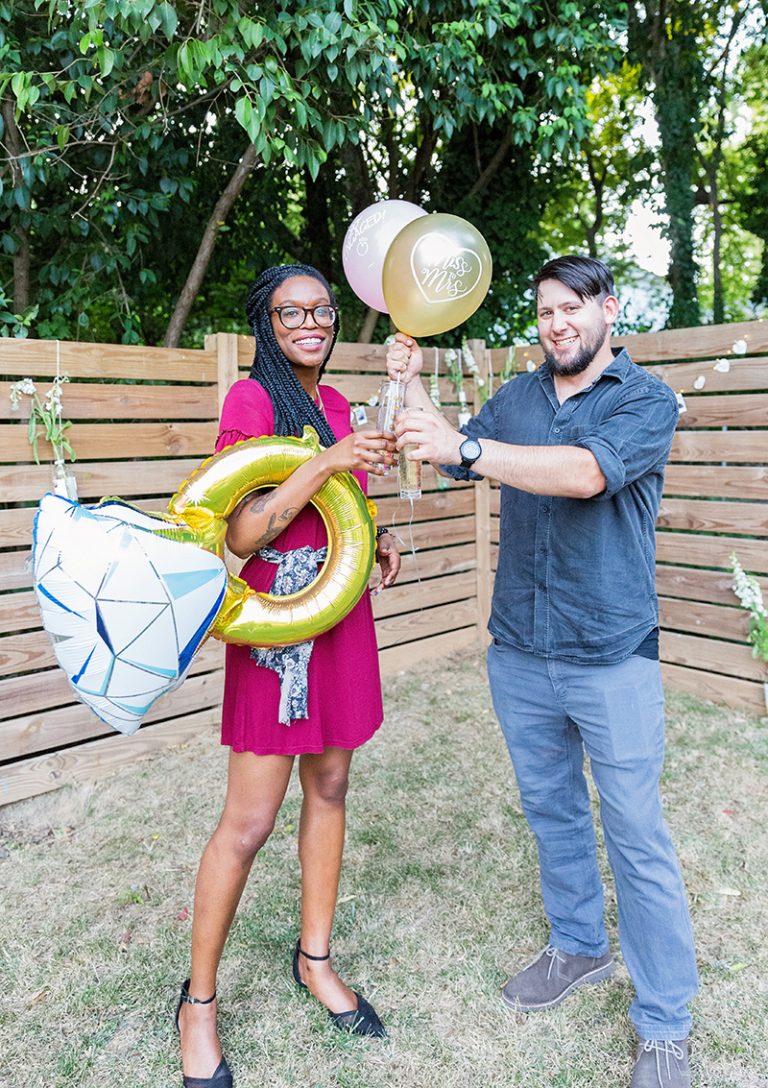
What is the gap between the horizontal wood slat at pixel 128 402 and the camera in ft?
9.69

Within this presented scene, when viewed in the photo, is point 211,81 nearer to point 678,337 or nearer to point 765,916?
point 678,337

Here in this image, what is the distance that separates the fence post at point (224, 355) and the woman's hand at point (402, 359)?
203cm

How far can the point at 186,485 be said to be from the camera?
60.5 inches

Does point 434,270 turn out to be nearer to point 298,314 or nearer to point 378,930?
point 298,314

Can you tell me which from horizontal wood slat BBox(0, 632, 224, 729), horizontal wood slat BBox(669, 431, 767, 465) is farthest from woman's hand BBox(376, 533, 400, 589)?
horizontal wood slat BBox(669, 431, 767, 465)

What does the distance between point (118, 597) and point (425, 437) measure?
25.0 inches

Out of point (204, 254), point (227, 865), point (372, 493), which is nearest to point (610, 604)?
point (227, 865)

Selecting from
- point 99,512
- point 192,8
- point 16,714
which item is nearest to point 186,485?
point 99,512

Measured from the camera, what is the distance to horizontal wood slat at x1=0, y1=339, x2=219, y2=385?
2.91 metres

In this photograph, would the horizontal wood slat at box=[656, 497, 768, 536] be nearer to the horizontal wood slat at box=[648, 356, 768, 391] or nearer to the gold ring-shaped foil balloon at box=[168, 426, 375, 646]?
the horizontal wood slat at box=[648, 356, 768, 391]

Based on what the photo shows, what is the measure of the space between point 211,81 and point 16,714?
3.11m

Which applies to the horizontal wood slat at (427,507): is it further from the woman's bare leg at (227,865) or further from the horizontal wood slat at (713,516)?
the woman's bare leg at (227,865)

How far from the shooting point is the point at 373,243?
6.28ft

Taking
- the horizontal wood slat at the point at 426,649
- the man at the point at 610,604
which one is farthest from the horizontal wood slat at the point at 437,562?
the man at the point at 610,604
